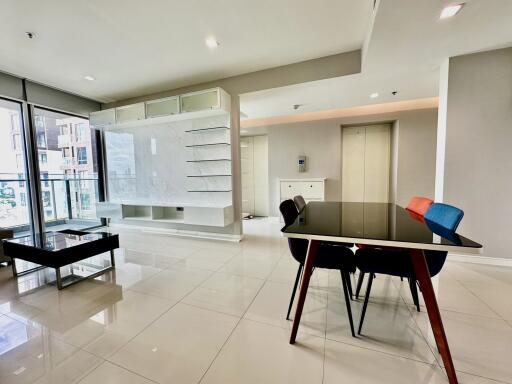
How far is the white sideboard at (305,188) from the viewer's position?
479 centimetres

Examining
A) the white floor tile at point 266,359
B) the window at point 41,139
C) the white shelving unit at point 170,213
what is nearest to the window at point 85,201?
the white shelving unit at point 170,213

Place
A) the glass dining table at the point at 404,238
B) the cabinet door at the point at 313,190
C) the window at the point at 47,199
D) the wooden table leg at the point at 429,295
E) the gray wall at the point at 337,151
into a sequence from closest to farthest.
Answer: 1. the glass dining table at the point at 404,238
2. the wooden table leg at the point at 429,295
3. the window at the point at 47,199
4. the gray wall at the point at 337,151
5. the cabinet door at the point at 313,190

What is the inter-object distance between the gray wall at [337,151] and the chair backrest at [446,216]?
3.28m

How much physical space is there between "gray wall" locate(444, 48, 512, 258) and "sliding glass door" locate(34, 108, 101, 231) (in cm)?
624

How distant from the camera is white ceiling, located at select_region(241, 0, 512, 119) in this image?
1798mm

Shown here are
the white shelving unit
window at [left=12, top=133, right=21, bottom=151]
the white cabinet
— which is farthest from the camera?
the white shelving unit

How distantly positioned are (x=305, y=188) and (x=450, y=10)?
345 centimetres

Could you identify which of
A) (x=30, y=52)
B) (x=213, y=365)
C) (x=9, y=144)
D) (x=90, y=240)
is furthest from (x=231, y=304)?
(x=9, y=144)

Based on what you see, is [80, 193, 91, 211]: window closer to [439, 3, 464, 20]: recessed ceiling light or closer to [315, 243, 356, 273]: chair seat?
[315, 243, 356, 273]: chair seat

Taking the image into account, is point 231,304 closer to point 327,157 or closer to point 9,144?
point 327,157

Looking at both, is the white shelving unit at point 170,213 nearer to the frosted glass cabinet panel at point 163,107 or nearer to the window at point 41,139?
Answer: the window at point 41,139

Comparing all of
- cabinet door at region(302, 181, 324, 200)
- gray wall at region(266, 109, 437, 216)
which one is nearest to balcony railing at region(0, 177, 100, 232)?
gray wall at region(266, 109, 437, 216)

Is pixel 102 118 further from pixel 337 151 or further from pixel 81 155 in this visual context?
pixel 337 151

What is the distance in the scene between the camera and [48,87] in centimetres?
374
